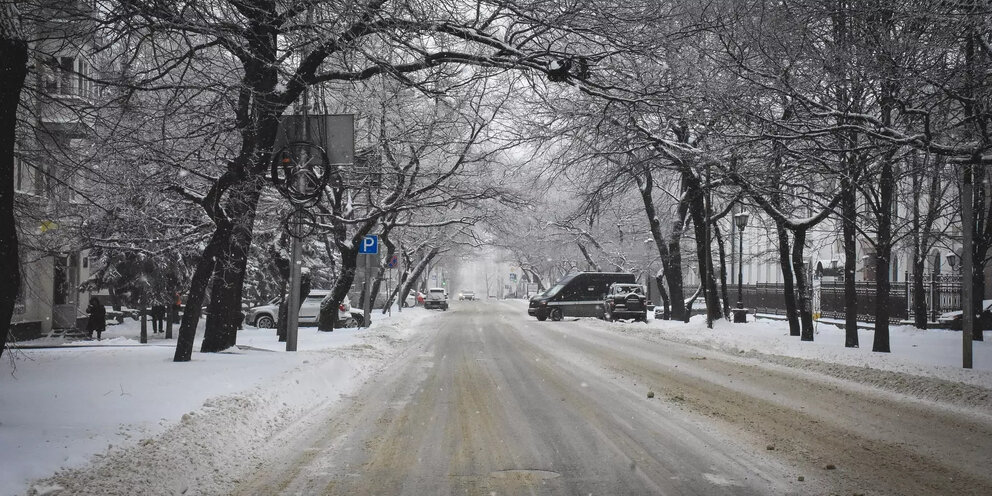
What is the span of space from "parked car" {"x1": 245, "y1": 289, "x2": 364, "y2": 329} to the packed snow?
445 inches

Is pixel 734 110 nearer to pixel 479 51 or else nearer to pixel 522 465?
pixel 479 51

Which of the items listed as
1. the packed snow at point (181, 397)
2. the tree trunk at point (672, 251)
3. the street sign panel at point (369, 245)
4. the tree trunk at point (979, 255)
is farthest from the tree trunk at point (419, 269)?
the tree trunk at point (979, 255)

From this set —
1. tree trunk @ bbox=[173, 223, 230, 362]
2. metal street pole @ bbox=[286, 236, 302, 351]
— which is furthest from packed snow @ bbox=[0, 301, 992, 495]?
metal street pole @ bbox=[286, 236, 302, 351]

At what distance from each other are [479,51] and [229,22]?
557cm

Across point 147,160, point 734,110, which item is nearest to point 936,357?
point 734,110

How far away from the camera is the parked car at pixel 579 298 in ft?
129

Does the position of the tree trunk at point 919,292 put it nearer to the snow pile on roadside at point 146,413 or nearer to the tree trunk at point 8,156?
the snow pile on roadside at point 146,413

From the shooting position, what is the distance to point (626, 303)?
36.2 m

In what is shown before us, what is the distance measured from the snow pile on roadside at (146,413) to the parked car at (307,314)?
15.9 m

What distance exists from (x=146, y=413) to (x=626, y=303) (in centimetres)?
3045

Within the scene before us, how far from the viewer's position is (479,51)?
1238cm

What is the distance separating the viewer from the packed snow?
5781 mm

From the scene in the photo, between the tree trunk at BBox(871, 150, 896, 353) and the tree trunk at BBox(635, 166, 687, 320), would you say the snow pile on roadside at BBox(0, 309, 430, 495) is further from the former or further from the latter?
the tree trunk at BBox(635, 166, 687, 320)

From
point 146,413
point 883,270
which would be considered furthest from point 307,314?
point 146,413
